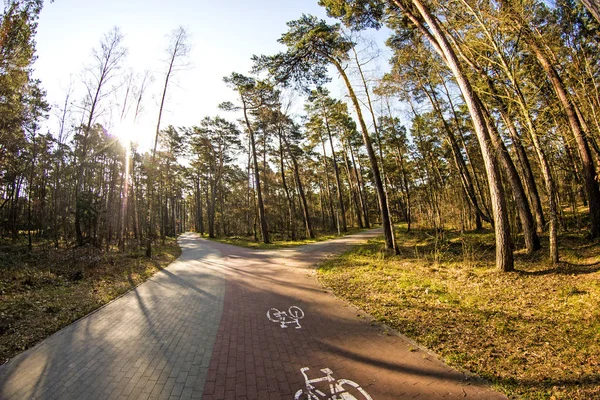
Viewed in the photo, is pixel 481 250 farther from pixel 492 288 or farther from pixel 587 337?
pixel 587 337

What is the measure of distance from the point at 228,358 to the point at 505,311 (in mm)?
5449

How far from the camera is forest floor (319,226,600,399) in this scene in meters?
3.17

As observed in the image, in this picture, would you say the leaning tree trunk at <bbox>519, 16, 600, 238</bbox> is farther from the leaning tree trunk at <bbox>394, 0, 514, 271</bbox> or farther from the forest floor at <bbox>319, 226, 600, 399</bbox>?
A: the leaning tree trunk at <bbox>394, 0, 514, 271</bbox>

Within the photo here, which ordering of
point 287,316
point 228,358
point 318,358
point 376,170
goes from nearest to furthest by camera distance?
1. point 318,358
2. point 228,358
3. point 287,316
4. point 376,170

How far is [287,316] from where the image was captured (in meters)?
5.81

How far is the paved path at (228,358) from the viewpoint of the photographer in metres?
3.28

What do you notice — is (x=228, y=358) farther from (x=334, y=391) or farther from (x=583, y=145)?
(x=583, y=145)

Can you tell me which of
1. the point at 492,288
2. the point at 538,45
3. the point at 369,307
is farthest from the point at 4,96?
the point at 538,45

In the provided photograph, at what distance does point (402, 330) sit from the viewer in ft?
15.4

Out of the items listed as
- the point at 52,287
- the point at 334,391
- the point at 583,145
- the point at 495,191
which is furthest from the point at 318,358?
the point at 583,145

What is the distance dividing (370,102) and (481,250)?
26.0ft

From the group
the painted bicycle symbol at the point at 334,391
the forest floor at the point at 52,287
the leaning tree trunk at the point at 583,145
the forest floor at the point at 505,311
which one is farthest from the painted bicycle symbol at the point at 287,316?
the leaning tree trunk at the point at 583,145

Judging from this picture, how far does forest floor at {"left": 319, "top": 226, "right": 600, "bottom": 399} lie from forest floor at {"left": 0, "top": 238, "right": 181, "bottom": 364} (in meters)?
7.21

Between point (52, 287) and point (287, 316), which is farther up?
point (52, 287)
